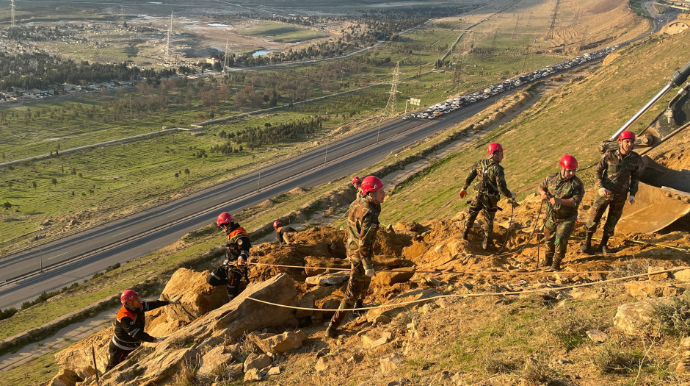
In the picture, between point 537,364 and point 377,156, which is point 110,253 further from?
point 537,364

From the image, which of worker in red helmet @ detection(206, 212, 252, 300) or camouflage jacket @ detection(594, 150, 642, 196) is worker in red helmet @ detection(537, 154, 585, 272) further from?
worker in red helmet @ detection(206, 212, 252, 300)

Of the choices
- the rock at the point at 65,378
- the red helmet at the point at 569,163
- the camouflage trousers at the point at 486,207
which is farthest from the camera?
the camouflage trousers at the point at 486,207

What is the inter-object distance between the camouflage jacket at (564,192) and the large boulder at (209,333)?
6249 millimetres

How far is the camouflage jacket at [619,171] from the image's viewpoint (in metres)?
11.3

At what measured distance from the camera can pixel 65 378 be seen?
12.4m

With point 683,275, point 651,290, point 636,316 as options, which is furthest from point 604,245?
point 636,316

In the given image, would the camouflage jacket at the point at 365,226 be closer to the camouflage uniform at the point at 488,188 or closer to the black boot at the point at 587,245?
the camouflage uniform at the point at 488,188

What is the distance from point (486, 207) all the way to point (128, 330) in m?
9.28

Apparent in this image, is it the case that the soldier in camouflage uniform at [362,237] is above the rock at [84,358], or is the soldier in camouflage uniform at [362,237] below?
above

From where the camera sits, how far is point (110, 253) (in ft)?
155

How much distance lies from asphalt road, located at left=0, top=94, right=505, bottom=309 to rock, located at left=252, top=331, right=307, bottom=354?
35.3 meters

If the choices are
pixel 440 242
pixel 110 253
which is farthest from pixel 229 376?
pixel 110 253

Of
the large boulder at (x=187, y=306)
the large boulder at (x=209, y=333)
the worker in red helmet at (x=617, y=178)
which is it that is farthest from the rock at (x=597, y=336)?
the large boulder at (x=187, y=306)

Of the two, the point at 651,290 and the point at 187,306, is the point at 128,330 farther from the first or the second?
the point at 651,290
